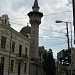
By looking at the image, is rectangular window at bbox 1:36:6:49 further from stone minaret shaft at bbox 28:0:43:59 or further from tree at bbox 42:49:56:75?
Answer: stone minaret shaft at bbox 28:0:43:59

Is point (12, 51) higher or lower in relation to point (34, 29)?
lower

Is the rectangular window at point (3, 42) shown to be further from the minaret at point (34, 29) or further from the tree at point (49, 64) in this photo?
the minaret at point (34, 29)

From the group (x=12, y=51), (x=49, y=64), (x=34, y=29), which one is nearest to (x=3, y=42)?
(x=12, y=51)

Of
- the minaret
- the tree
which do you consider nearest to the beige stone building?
the tree

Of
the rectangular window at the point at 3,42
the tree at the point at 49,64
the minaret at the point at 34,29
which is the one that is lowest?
the tree at the point at 49,64

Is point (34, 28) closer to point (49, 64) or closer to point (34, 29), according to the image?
point (34, 29)

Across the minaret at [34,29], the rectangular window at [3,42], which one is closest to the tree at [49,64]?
the minaret at [34,29]

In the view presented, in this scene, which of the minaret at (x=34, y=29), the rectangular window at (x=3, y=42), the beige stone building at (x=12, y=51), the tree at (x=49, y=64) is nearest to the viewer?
the beige stone building at (x=12, y=51)

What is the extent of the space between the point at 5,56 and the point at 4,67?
1746 millimetres

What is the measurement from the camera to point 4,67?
126 ft

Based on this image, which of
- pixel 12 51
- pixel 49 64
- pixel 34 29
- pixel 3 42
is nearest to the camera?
pixel 3 42

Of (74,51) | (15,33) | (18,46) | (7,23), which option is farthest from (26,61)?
(74,51)

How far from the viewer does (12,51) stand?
41.6 meters

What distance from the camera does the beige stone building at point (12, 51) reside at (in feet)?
125
